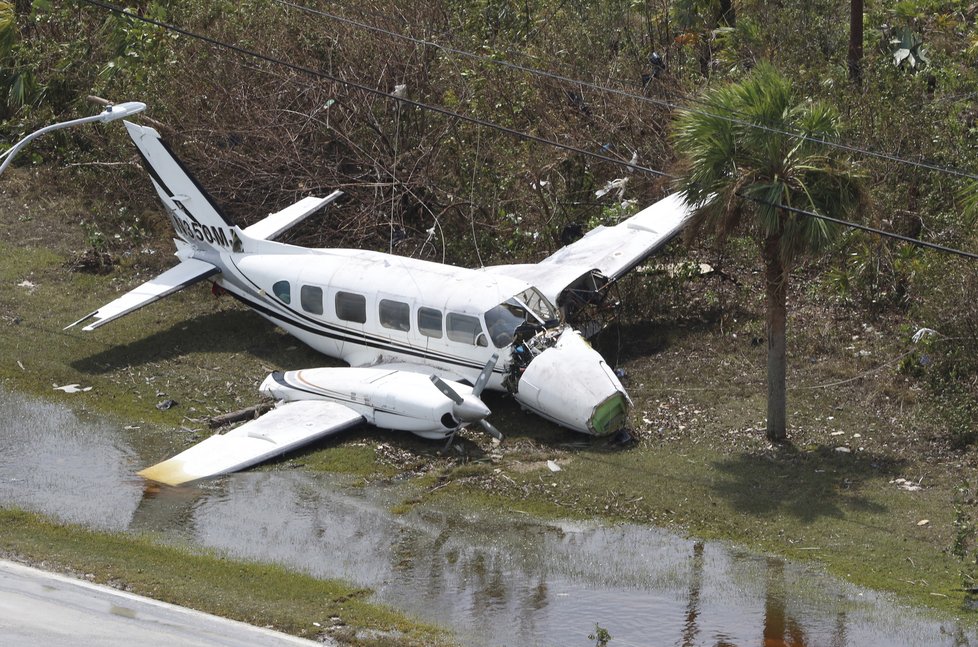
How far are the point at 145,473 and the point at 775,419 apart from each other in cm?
915

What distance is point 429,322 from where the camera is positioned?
60.2 ft

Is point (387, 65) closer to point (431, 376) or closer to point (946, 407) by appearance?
point (431, 376)

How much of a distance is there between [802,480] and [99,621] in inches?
366

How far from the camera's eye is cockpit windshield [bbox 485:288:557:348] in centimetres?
1769

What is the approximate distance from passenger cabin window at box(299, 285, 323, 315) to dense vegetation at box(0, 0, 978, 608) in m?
4.22

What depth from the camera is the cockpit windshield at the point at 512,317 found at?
58.0ft

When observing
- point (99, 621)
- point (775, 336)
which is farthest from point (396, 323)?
point (99, 621)

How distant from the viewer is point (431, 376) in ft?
56.7

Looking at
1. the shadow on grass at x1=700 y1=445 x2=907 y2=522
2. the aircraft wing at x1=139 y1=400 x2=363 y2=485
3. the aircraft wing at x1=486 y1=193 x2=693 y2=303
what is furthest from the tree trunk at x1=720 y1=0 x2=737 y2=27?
the aircraft wing at x1=139 y1=400 x2=363 y2=485

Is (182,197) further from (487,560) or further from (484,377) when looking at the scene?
(487,560)

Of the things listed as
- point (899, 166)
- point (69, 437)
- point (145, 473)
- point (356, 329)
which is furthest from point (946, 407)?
point (69, 437)

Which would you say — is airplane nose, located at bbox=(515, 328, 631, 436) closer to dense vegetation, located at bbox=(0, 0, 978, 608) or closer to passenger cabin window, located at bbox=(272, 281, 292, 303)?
dense vegetation, located at bbox=(0, 0, 978, 608)

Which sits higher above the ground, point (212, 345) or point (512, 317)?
point (512, 317)

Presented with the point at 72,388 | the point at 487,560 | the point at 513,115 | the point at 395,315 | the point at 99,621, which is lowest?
the point at 99,621
